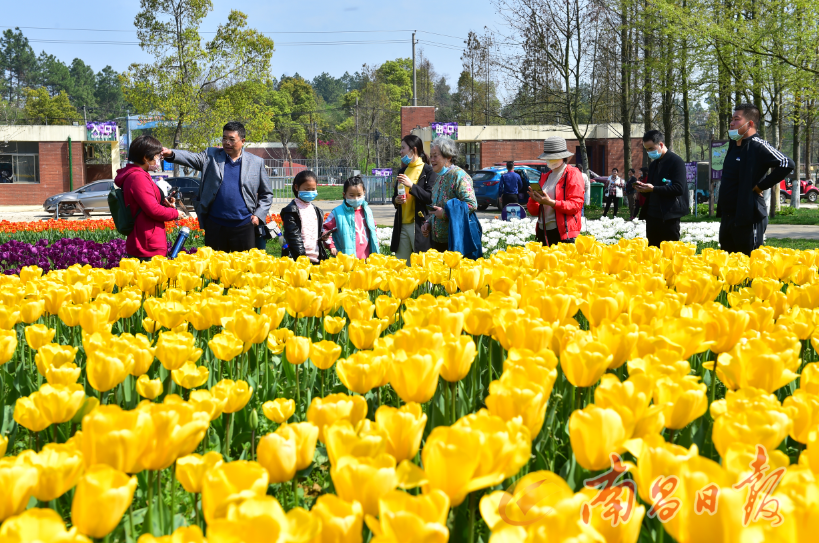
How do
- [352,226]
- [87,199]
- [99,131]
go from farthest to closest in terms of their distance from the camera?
[99,131], [87,199], [352,226]

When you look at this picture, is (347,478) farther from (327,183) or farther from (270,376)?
(327,183)

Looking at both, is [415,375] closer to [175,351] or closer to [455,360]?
[455,360]

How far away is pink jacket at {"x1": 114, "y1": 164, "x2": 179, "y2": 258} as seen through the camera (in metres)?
5.64

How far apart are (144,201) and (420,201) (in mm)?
2511

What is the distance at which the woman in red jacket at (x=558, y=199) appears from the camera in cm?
592

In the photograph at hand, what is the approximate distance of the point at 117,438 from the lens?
3.55 ft

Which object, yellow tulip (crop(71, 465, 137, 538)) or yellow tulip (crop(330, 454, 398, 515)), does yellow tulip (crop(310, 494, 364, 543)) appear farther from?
yellow tulip (crop(71, 465, 137, 538))

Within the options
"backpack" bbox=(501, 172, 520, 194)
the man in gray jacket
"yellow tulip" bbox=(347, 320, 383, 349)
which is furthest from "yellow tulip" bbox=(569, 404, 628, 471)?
"backpack" bbox=(501, 172, 520, 194)

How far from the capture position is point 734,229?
20.0ft

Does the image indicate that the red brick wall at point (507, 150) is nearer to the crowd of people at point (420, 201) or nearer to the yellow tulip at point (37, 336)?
the crowd of people at point (420, 201)

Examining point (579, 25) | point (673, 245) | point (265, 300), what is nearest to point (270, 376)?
point (265, 300)

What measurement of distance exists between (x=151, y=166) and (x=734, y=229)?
4.76 metres

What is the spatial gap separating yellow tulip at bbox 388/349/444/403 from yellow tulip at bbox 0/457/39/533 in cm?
65

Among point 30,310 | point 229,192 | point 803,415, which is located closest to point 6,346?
point 30,310
